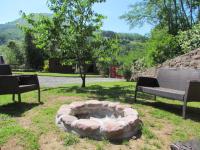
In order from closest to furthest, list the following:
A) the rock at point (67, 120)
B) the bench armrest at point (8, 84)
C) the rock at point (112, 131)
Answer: the rock at point (112, 131)
the rock at point (67, 120)
the bench armrest at point (8, 84)

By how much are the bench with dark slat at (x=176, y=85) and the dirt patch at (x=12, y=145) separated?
332 cm

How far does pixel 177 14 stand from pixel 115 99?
1821 cm

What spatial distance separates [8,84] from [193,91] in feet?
12.8

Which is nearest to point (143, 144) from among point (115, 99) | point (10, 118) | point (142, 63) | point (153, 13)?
point (10, 118)

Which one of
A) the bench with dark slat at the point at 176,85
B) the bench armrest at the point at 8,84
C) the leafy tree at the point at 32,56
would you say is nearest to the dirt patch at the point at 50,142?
the bench armrest at the point at 8,84

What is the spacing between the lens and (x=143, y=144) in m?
4.91

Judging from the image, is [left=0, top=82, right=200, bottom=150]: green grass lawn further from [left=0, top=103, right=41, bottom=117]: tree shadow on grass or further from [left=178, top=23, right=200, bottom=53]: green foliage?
[left=178, top=23, right=200, bottom=53]: green foliage

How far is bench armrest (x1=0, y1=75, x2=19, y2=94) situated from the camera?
22.8 ft

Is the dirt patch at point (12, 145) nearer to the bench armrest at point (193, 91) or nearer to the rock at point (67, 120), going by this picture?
the rock at point (67, 120)

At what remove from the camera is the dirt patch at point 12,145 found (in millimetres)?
4656

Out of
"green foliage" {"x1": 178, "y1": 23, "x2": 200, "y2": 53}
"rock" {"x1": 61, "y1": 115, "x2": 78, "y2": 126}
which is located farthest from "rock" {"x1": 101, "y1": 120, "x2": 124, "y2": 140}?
"green foliage" {"x1": 178, "y1": 23, "x2": 200, "y2": 53}

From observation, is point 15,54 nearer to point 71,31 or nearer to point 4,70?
point 71,31

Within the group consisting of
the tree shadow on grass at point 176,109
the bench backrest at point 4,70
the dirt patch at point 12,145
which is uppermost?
the bench backrest at point 4,70

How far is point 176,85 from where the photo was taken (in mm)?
7613
